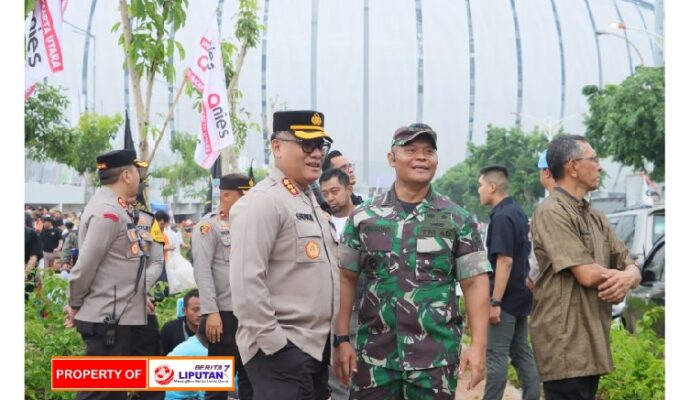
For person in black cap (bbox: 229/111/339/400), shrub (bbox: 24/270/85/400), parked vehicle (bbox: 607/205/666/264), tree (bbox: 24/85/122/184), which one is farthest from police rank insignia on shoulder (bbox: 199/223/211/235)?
tree (bbox: 24/85/122/184)

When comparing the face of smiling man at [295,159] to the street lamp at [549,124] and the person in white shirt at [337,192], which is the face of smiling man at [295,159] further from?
the street lamp at [549,124]

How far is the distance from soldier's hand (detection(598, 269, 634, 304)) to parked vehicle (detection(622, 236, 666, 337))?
10.3 feet

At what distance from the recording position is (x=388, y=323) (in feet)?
10.7

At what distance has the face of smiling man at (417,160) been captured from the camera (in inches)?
130

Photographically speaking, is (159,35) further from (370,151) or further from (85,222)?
(370,151)

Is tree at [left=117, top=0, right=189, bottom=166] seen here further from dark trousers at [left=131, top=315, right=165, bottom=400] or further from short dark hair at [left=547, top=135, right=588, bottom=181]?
short dark hair at [left=547, top=135, right=588, bottom=181]

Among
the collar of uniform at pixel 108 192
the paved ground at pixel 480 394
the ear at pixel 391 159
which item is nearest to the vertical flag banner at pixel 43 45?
the collar of uniform at pixel 108 192

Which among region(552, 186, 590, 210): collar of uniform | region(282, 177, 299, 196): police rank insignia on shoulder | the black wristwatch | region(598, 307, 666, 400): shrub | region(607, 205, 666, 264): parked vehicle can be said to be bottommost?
region(598, 307, 666, 400): shrub

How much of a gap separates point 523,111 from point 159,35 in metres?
27.8

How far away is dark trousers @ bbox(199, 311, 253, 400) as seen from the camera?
491 centimetres

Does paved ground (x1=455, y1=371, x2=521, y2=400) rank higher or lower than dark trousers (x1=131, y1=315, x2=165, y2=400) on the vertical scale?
lower

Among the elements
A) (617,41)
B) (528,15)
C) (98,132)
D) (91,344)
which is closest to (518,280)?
(91,344)

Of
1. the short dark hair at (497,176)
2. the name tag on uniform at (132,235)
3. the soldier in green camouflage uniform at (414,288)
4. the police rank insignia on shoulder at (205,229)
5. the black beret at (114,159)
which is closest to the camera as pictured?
the soldier in green camouflage uniform at (414,288)

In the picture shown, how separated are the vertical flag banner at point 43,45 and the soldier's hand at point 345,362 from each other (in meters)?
2.78
